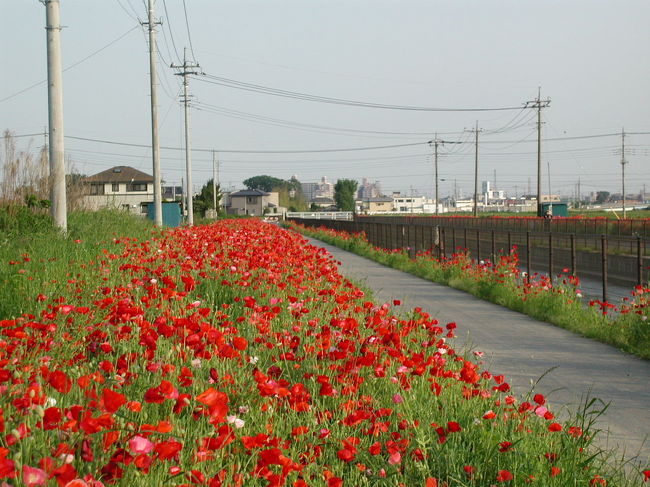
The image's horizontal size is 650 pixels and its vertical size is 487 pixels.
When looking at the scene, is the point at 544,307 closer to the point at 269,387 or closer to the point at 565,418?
the point at 565,418

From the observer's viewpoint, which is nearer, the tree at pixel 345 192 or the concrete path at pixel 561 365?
the concrete path at pixel 561 365

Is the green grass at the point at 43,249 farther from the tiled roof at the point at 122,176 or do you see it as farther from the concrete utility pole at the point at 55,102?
the tiled roof at the point at 122,176

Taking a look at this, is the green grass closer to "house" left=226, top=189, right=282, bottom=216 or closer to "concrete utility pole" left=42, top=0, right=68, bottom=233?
"concrete utility pole" left=42, top=0, right=68, bottom=233

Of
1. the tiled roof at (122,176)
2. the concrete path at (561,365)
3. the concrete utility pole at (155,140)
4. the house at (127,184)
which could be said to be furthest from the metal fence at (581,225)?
the tiled roof at (122,176)

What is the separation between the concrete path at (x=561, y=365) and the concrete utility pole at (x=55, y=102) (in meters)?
6.32

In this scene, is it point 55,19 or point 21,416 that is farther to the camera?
point 55,19

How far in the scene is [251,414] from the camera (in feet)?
13.9

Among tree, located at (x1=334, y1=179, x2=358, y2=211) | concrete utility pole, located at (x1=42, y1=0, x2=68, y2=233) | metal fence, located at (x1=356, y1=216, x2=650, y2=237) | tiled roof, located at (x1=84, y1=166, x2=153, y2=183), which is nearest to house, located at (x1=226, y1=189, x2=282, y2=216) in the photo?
tree, located at (x1=334, y1=179, x2=358, y2=211)

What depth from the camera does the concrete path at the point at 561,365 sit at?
609 centimetres

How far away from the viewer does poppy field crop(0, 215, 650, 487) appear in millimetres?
2920

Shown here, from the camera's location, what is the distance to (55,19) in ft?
47.6

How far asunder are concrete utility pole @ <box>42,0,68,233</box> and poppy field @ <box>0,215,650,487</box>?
7.77m

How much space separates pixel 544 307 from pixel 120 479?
1039 cm

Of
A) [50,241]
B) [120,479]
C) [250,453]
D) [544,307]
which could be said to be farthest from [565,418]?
[50,241]
